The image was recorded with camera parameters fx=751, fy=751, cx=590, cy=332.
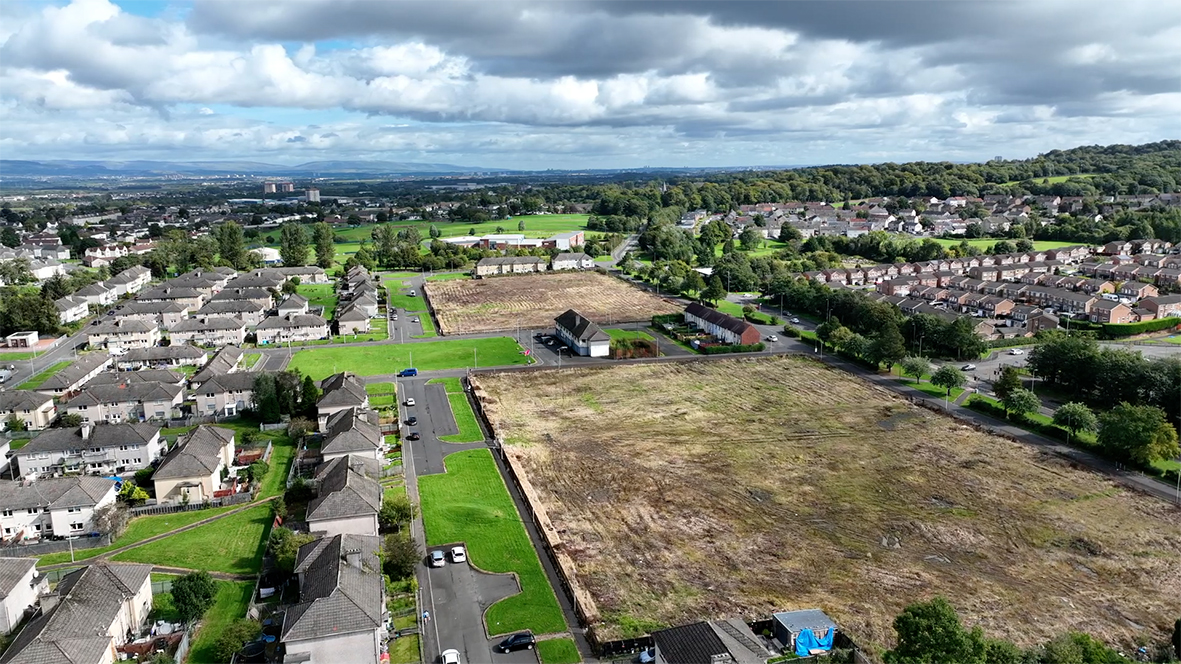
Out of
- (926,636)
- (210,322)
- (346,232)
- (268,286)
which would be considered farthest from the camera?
(346,232)

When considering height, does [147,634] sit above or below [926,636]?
below

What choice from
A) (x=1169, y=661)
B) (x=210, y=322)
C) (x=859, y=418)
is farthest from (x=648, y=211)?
(x=1169, y=661)

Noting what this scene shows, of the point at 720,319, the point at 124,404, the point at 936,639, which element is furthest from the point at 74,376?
the point at 936,639

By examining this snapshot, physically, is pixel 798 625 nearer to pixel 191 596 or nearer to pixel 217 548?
pixel 191 596

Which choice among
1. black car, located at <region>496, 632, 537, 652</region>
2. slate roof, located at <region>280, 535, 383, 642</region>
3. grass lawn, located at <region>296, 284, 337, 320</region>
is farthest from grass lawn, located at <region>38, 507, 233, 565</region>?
grass lawn, located at <region>296, 284, 337, 320</region>

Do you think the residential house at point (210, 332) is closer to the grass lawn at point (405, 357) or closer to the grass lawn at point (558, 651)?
the grass lawn at point (405, 357)

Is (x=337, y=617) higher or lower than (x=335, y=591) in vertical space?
lower

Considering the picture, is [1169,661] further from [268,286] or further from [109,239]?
[109,239]
